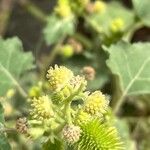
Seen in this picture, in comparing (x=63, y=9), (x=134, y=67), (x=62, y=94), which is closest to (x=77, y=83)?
(x=62, y=94)

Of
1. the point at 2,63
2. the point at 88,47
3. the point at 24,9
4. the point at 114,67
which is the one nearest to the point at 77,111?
the point at 114,67

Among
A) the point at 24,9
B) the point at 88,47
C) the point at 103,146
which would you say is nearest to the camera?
the point at 103,146

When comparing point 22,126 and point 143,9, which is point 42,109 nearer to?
point 22,126

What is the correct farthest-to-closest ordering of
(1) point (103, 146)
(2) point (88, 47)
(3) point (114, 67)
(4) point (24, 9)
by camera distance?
(4) point (24, 9) < (2) point (88, 47) < (3) point (114, 67) < (1) point (103, 146)

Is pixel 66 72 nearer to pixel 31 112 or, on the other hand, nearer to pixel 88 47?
pixel 31 112

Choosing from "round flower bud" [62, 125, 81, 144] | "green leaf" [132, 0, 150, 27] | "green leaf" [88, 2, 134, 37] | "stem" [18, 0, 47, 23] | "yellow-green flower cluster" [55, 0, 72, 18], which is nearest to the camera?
"round flower bud" [62, 125, 81, 144]

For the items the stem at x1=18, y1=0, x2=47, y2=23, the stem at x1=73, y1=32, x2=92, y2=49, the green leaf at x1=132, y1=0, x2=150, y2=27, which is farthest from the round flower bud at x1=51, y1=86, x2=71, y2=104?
the stem at x1=18, y1=0, x2=47, y2=23

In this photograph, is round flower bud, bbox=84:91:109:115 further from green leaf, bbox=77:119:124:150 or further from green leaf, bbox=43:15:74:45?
green leaf, bbox=43:15:74:45

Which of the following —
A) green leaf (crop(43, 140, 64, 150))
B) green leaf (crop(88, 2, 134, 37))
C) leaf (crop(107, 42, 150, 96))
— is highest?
green leaf (crop(88, 2, 134, 37))
